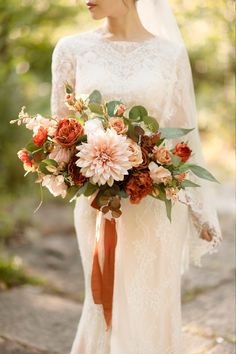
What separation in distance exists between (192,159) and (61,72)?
2.79 feet

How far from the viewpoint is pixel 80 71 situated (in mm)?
3223

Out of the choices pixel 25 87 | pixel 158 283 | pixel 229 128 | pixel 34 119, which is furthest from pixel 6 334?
pixel 229 128

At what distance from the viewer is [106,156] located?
2666 mm

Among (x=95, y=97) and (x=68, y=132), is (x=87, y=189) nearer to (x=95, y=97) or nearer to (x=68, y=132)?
(x=68, y=132)

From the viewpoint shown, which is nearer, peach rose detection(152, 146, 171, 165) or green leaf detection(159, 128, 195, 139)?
peach rose detection(152, 146, 171, 165)

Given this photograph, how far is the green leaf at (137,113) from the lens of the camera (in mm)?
2865

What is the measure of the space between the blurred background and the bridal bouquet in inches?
66.9

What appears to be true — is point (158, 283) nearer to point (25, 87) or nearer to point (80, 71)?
point (80, 71)

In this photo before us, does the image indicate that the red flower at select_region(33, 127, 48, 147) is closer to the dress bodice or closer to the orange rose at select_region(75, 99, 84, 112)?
the orange rose at select_region(75, 99, 84, 112)

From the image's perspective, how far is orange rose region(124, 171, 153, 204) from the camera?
274 centimetres

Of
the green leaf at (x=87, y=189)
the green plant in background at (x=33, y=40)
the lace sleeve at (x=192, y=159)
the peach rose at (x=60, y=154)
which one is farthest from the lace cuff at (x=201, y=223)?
the green plant in background at (x=33, y=40)

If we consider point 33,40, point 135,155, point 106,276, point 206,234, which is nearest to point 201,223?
point 206,234

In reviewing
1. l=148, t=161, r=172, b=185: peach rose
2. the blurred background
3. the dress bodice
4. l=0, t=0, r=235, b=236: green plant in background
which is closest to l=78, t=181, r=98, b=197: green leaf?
l=148, t=161, r=172, b=185: peach rose

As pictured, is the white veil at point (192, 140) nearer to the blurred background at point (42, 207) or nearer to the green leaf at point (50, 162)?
the green leaf at point (50, 162)
